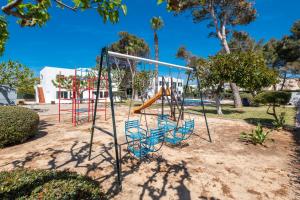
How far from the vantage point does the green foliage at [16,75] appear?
1539 centimetres

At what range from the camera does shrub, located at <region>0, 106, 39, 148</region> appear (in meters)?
6.04

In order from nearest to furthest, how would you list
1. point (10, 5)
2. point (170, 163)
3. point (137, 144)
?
point (10, 5) < point (170, 163) < point (137, 144)

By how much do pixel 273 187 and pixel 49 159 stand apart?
571 cm

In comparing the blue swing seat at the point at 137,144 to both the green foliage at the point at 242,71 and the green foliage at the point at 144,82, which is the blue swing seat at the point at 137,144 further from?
the green foliage at the point at 242,71

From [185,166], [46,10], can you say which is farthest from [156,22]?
[185,166]

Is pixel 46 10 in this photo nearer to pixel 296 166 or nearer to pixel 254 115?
pixel 296 166

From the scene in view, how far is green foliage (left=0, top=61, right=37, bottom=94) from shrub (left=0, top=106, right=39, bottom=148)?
38.6 ft

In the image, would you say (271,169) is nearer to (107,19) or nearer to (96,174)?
(96,174)

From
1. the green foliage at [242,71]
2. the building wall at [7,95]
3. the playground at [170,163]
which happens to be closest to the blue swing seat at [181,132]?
the playground at [170,163]

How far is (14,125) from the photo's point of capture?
6.23 metres

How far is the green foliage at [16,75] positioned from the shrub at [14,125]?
11.8 metres

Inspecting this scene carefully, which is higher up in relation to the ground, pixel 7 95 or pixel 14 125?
pixel 7 95

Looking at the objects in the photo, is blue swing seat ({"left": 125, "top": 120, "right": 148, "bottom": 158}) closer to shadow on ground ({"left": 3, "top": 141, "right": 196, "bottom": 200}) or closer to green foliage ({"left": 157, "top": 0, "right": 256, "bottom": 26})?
shadow on ground ({"left": 3, "top": 141, "right": 196, "bottom": 200})

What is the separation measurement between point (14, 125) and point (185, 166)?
6.01 meters
